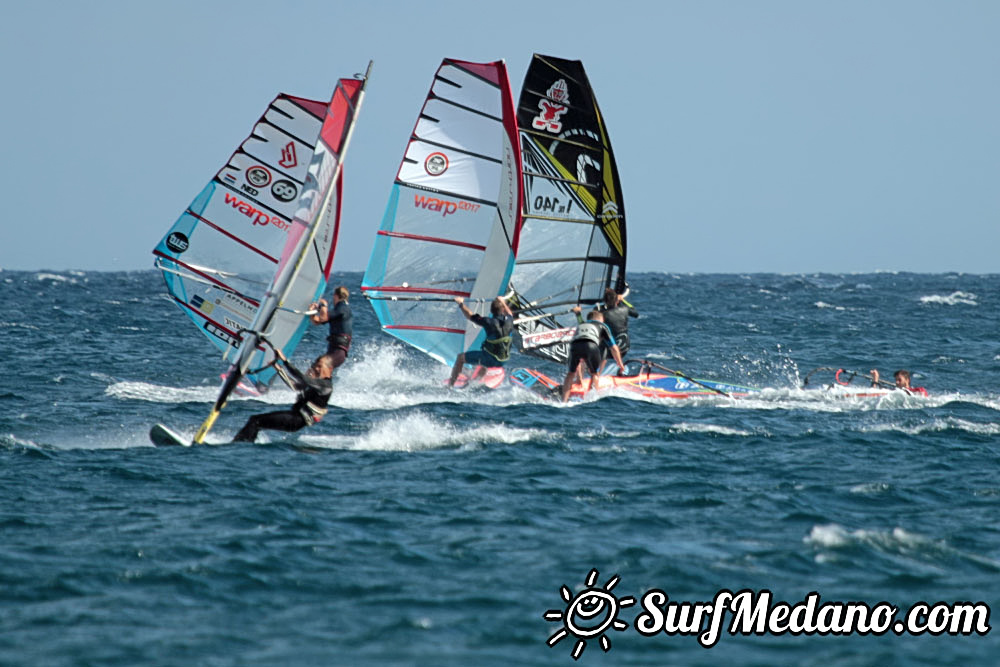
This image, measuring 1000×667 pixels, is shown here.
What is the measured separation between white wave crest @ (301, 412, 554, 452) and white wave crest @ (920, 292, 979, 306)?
126 feet

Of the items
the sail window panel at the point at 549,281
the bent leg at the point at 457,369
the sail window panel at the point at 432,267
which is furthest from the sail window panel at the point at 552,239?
the bent leg at the point at 457,369

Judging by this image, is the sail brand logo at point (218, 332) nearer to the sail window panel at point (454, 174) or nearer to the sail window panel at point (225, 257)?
the sail window panel at point (225, 257)

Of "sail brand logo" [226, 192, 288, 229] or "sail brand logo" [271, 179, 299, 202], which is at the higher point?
"sail brand logo" [271, 179, 299, 202]

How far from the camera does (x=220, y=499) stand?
9805 millimetres

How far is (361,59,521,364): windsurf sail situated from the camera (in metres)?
19.1

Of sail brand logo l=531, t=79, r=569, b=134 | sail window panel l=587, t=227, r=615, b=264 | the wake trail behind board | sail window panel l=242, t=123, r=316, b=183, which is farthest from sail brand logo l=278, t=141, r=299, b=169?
sail window panel l=587, t=227, r=615, b=264

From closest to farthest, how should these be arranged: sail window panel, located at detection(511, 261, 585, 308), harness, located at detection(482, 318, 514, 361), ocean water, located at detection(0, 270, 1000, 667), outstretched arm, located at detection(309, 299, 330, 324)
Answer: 1. ocean water, located at detection(0, 270, 1000, 667)
2. outstretched arm, located at detection(309, 299, 330, 324)
3. harness, located at detection(482, 318, 514, 361)
4. sail window panel, located at detection(511, 261, 585, 308)

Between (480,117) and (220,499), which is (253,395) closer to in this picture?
(480,117)

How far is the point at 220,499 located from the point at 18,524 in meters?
1.67

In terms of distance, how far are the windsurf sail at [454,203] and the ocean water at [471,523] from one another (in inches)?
85.0

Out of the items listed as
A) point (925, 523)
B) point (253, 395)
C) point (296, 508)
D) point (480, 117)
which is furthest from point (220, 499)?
point (480, 117)

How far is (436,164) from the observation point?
62.9 feet

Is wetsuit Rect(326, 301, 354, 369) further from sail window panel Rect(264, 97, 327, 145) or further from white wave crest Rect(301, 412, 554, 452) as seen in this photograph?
sail window panel Rect(264, 97, 327, 145)

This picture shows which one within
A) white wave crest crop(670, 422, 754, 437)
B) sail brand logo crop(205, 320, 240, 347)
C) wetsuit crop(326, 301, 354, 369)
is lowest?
sail brand logo crop(205, 320, 240, 347)
